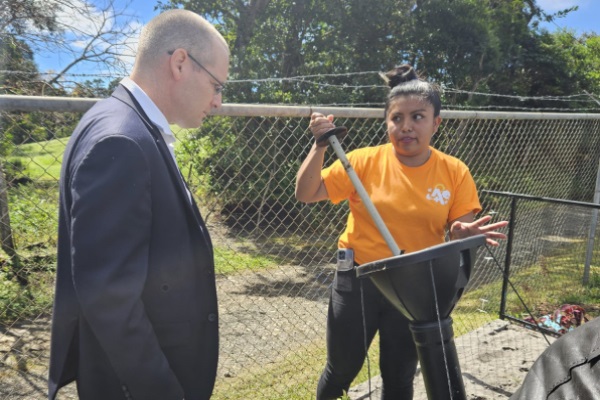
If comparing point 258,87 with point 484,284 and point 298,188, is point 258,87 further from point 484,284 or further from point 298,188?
point 298,188

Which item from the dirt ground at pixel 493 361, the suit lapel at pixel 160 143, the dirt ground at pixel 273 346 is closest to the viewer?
the suit lapel at pixel 160 143

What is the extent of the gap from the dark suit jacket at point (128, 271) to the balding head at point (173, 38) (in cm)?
14

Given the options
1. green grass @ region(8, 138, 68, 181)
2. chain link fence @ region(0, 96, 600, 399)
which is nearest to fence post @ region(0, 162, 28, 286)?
chain link fence @ region(0, 96, 600, 399)

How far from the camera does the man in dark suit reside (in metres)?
1.29

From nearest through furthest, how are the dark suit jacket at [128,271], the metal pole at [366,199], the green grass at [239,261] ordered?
the dark suit jacket at [128,271]
the metal pole at [366,199]
the green grass at [239,261]

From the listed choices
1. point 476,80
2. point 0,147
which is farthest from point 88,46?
point 476,80

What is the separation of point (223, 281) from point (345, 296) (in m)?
5.22

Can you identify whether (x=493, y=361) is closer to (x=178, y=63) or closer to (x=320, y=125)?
(x=320, y=125)

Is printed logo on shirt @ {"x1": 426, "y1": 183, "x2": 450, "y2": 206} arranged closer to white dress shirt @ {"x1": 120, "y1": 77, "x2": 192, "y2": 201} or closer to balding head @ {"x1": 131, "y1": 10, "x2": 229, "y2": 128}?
balding head @ {"x1": 131, "y1": 10, "x2": 229, "y2": 128}

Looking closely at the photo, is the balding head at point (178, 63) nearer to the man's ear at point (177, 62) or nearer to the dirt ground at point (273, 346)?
the man's ear at point (177, 62)

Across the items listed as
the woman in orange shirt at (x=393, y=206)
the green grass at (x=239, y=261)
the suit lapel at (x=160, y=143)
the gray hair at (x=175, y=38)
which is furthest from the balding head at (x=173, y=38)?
Answer: the green grass at (x=239, y=261)

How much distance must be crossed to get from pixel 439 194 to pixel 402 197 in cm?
19

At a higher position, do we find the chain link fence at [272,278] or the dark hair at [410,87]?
the dark hair at [410,87]

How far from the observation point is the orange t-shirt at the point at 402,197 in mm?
2338
